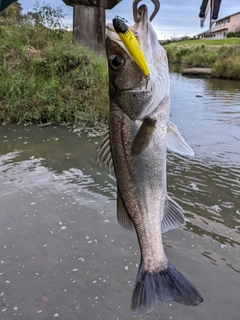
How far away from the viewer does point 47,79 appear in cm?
870

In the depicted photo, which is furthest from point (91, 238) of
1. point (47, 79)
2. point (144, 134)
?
point (47, 79)

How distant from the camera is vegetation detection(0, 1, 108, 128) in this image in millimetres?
8070

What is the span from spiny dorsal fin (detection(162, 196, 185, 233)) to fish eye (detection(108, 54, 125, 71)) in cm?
79

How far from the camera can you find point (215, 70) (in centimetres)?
2319

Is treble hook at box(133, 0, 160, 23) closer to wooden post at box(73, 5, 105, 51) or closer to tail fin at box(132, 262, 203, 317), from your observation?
tail fin at box(132, 262, 203, 317)

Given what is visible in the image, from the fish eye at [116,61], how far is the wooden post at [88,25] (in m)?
8.81

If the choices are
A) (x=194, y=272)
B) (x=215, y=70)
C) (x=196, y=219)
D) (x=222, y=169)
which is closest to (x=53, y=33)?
(x=222, y=169)

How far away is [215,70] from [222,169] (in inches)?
761

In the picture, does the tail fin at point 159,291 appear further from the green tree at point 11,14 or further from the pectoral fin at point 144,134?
the green tree at point 11,14

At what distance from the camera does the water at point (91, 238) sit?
109 inches

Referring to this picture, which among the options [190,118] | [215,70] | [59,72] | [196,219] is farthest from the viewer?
[215,70]

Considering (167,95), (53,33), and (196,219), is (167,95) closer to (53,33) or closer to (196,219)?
(196,219)

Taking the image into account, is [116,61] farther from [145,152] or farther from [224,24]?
[224,24]

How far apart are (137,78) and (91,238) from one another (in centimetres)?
245
